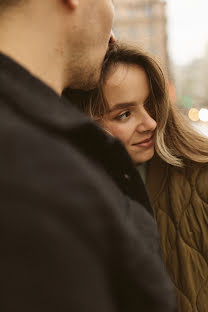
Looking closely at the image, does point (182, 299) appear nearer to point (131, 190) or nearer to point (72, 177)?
point (131, 190)

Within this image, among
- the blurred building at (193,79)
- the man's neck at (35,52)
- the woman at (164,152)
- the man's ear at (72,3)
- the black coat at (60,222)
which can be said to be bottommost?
the blurred building at (193,79)

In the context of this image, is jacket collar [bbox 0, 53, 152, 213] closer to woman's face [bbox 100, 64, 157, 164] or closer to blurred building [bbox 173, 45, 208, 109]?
woman's face [bbox 100, 64, 157, 164]

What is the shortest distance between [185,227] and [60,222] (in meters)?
1.07

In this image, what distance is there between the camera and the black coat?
0.56 meters

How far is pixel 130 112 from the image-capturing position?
5.58 ft

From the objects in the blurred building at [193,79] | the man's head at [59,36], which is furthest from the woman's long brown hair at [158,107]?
the blurred building at [193,79]

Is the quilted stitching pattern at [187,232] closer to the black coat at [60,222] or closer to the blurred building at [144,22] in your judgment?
the black coat at [60,222]

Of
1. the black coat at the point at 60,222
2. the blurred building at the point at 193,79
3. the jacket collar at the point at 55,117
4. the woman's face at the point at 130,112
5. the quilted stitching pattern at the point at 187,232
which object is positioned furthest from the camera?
the blurred building at the point at 193,79

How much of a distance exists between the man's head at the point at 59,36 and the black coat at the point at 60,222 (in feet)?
0.52

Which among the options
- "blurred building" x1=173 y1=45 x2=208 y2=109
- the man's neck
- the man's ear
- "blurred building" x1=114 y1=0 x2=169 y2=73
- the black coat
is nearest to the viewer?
the black coat

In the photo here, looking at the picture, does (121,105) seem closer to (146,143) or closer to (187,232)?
(146,143)

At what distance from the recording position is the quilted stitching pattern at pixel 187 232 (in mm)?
1432

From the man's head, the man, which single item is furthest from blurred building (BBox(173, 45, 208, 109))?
the man

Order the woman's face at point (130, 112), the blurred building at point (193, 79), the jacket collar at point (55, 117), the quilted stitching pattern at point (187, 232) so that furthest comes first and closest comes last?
the blurred building at point (193, 79) → the woman's face at point (130, 112) → the quilted stitching pattern at point (187, 232) → the jacket collar at point (55, 117)
